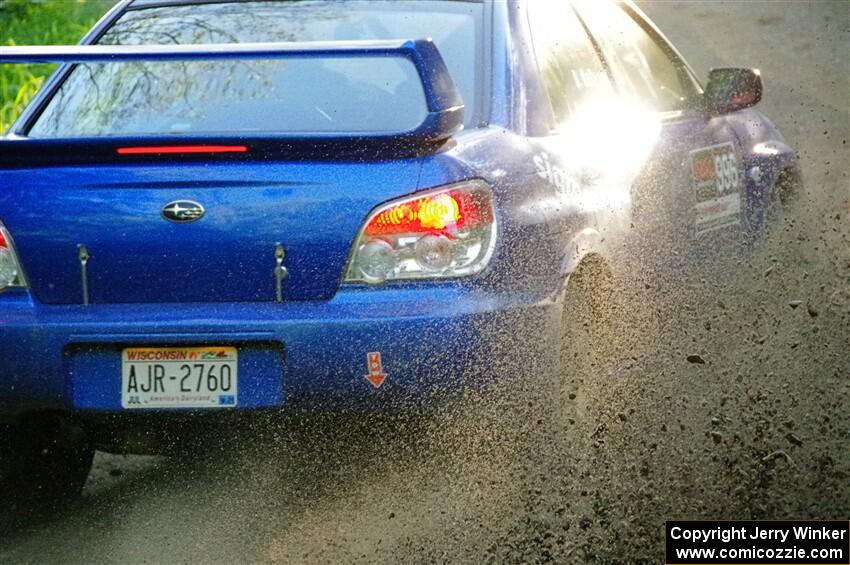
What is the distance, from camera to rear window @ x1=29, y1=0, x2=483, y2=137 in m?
5.09

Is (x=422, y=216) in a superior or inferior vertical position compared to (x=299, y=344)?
superior

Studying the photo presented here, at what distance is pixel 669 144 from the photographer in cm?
639

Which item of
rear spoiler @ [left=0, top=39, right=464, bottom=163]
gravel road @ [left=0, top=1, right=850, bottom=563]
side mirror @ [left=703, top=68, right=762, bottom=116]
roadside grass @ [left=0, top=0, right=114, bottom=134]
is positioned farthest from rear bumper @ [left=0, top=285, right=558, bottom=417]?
roadside grass @ [left=0, top=0, right=114, bottom=134]

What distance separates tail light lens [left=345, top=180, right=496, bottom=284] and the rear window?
1.17 feet

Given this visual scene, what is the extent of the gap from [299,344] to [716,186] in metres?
2.78

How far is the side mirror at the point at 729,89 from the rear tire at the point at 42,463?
2.88m

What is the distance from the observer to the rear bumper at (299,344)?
443 centimetres

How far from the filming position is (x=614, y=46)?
6.63 metres

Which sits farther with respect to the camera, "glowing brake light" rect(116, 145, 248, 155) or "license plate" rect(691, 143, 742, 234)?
"license plate" rect(691, 143, 742, 234)

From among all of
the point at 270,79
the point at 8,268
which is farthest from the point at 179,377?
the point at 270,79

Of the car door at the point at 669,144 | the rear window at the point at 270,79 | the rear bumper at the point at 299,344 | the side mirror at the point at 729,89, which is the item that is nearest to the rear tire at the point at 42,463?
the rear bumper at the point at 299,344

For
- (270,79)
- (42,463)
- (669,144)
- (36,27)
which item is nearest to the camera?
(42,463)

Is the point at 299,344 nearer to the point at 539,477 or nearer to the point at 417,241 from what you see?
the point at 417,241

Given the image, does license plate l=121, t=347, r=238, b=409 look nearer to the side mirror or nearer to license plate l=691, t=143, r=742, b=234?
license plate l=691, t=143, r=742, b=234
